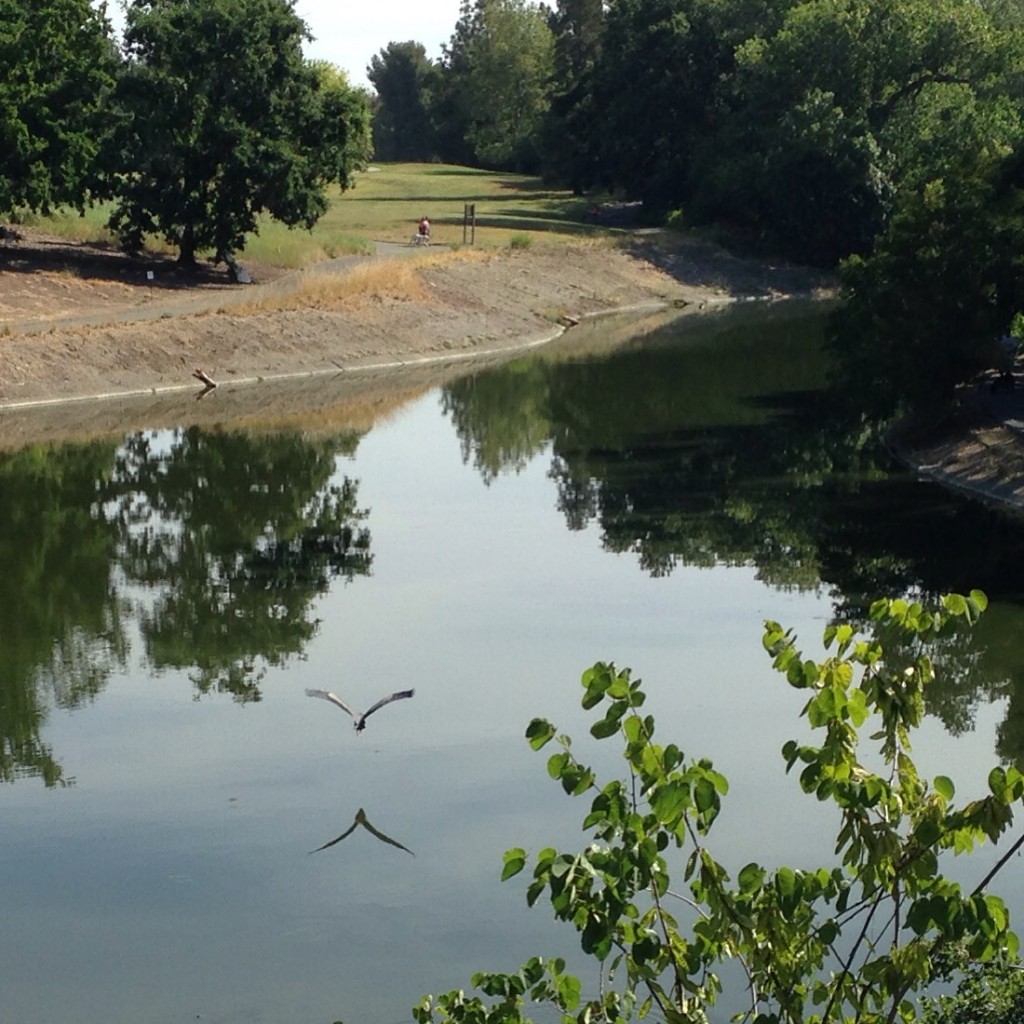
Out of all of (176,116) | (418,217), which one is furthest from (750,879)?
(418,217)

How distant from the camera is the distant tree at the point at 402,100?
144500 millimetres

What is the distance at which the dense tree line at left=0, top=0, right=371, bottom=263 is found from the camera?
52219 mm

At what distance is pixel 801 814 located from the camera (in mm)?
17094

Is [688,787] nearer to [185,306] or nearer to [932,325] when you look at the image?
[932,325]

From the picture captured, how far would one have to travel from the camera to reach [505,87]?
403 feet

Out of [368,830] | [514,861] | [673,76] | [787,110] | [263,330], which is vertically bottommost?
[368,830]

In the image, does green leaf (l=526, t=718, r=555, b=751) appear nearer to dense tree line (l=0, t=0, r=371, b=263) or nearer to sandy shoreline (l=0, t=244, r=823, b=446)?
sandy shoreline (l=0, t=244, r=823, b=446)

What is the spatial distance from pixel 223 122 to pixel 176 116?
4.53ft

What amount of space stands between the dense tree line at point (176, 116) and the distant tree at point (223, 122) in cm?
4

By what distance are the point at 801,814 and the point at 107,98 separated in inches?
1683

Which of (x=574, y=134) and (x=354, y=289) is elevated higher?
(x=574, y=134)

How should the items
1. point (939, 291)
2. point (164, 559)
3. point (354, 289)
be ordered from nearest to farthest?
1. point (164, 559)
2. point (939, 291)
3. point (354, 289)

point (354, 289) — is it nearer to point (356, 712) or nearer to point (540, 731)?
point (356, 712)

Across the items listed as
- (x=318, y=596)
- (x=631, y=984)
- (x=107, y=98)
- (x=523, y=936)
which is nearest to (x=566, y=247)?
(x=107, y=98)
